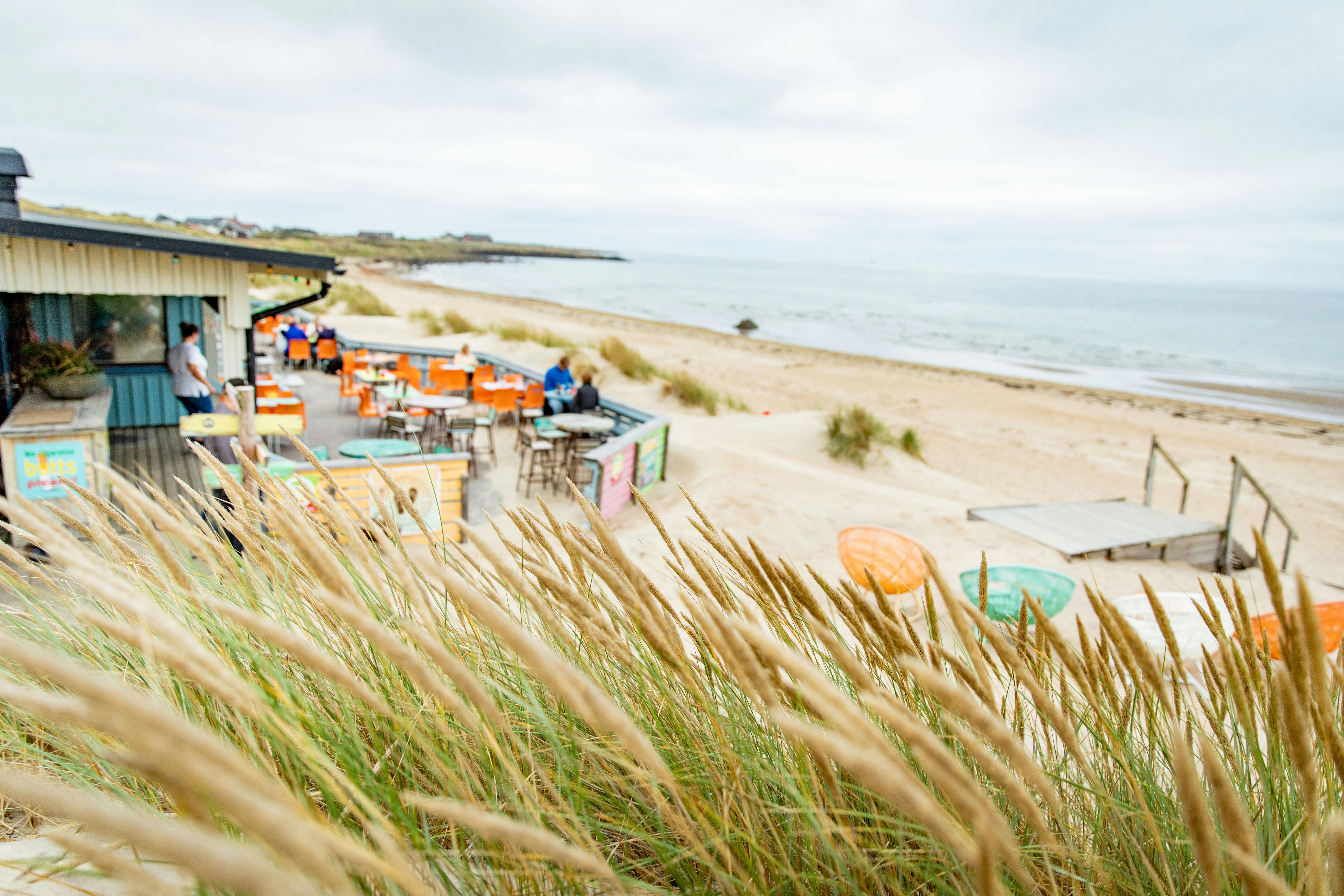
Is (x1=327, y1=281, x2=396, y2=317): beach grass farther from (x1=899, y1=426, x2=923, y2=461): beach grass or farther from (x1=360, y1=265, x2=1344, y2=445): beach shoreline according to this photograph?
(x1=899, y1=426, x2=923, y2=461): beach grass

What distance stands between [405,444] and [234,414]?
195 centimetres

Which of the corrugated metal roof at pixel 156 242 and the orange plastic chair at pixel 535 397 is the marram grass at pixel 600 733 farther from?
the orange plastic chair at pixel 535 397

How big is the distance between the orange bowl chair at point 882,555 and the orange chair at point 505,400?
689 cm

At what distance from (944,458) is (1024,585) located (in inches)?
417

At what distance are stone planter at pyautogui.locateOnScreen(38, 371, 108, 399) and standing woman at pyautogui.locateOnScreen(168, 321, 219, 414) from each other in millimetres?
698

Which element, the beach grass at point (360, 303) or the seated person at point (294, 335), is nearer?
the seated person at point (294, 335)

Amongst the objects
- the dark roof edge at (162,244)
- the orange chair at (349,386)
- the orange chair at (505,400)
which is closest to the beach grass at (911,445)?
the orange chair at (505,400)

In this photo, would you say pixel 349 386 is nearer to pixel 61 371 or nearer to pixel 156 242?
pixel 61 371

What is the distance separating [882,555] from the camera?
19.9ft

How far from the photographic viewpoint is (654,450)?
973cm

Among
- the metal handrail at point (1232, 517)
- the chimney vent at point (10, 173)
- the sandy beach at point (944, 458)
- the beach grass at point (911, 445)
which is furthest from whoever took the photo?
the beach grass at point (911, 445)

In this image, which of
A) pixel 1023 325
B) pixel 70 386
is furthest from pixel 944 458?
pixel 1023 325

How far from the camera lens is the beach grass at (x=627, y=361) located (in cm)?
1822

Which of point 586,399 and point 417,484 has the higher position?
point 586,399
